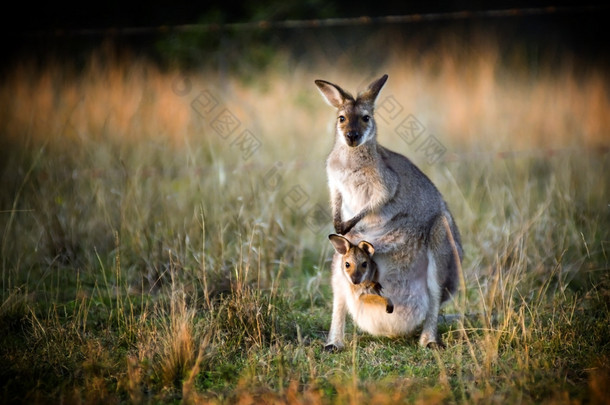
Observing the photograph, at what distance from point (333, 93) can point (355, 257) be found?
1.05 m

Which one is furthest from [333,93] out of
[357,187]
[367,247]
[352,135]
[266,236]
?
[266,236]

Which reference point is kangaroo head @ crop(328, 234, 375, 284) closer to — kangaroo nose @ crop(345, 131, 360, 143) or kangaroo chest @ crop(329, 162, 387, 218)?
kangaroo chest @ crop(329, 162, 387, 218)

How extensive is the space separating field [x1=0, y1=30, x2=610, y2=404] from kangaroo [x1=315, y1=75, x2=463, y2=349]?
162 millimetres

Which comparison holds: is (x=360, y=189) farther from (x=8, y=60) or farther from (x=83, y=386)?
(x=8, y=60)

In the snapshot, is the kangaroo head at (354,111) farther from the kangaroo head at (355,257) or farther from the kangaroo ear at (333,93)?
the kangaroo head at (355,257)

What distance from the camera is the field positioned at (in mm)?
3377

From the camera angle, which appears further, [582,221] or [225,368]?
[582,221]

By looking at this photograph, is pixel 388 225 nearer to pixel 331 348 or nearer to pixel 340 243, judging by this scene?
pixel 340 243

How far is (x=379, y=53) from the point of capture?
35.8 feet

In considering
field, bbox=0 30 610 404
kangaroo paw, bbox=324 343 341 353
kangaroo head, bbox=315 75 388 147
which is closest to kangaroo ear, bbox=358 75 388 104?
kangaroo head, bbox=315 75 388 147

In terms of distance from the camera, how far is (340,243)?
3.91m

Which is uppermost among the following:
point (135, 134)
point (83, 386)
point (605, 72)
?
point (605, 72)

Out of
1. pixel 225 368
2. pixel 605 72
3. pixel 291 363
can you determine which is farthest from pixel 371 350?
pixel 605 72

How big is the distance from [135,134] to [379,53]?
17.1ft
